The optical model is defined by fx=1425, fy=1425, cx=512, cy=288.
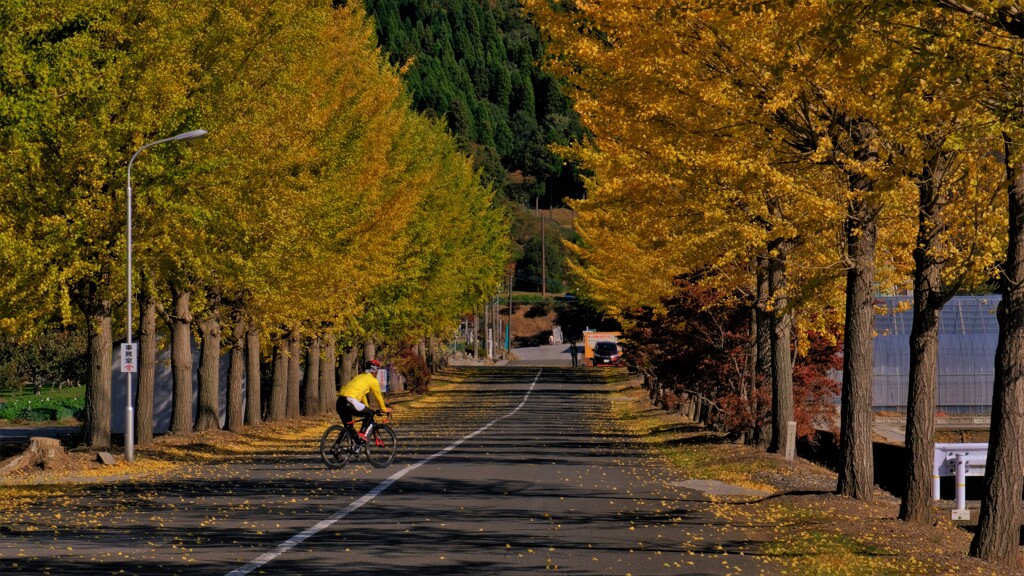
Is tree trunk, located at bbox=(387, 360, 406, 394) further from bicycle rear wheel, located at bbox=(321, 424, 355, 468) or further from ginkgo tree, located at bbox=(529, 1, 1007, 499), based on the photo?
ginkgo tree, located at bbox=(529, 1, 1007, 499)

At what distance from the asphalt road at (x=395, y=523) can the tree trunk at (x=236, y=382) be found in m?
8.60

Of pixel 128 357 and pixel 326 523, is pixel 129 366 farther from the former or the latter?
pixel 326 523

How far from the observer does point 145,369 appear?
30.1 m

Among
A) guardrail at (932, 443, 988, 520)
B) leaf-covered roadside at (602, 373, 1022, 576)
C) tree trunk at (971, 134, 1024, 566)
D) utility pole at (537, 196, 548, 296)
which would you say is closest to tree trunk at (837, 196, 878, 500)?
leaf-covered roadside at (602, 373, 1022, 576)

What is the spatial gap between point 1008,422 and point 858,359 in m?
5.77

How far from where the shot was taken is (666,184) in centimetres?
2175

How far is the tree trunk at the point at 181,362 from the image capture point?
3256cm

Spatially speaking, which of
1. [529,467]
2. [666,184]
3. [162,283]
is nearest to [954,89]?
[666,184]

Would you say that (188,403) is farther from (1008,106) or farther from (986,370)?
(986,370)

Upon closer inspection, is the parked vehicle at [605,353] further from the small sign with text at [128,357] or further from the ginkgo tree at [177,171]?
the small sign with text at [128,357]

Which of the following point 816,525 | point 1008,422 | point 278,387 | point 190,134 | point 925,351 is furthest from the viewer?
point 278,387

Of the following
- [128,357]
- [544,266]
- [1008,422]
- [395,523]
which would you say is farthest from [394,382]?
[544,266]

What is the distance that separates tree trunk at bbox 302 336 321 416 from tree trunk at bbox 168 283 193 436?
13810mm

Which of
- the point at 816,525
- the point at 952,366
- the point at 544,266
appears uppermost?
the point at 544,266
